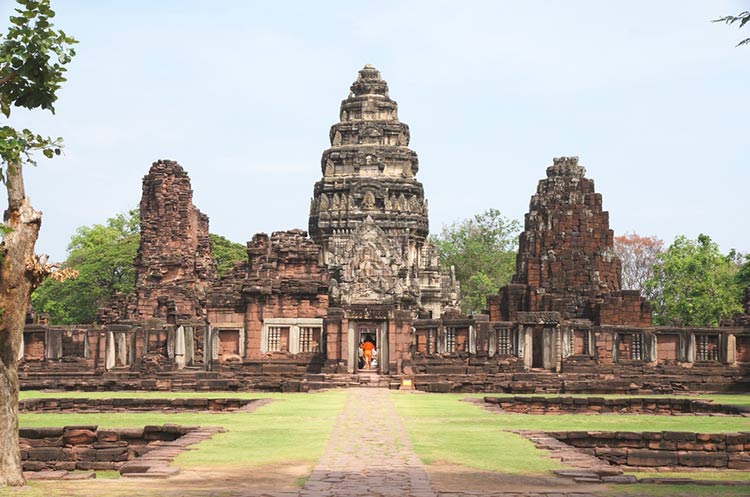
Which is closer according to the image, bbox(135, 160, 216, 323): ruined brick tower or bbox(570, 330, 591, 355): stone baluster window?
bbox(570, 330, 591, 355): stone baluster window

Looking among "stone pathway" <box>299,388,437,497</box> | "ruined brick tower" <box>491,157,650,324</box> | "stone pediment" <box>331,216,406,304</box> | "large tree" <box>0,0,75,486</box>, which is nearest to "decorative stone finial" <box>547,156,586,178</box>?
"ruined brick tower" <box>491,157,650,324</box>

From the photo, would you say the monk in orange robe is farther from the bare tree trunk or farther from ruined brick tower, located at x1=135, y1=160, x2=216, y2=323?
the bare tree trunk

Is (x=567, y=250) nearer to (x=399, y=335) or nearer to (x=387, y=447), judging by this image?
(x=399, y=335)

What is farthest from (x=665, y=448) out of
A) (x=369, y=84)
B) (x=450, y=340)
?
(x=369, y=84)

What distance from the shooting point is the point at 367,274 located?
130 ft

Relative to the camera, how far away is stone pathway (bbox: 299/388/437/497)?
11656mm

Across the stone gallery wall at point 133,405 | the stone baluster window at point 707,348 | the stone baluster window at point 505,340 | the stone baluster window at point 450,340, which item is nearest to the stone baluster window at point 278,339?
the stone baluster window at point 450,340

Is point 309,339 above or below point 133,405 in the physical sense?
above

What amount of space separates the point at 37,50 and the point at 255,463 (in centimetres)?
532

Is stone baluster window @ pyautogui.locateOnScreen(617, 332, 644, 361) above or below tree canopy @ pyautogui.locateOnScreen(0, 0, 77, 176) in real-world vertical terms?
below

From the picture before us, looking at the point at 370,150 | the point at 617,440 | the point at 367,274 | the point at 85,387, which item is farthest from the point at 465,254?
the point at 617,440

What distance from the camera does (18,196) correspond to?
12.7 meters

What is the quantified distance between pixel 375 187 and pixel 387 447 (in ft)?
188

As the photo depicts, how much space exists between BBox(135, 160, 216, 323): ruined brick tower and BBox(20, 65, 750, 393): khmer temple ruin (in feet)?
5.90
